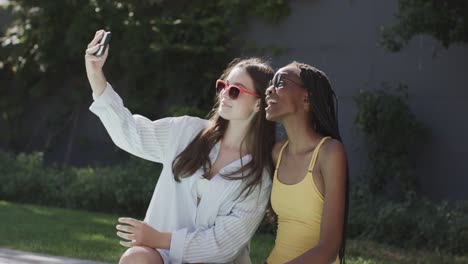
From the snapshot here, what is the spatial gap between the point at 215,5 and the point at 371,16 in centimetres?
258

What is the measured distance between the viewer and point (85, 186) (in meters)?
11.0

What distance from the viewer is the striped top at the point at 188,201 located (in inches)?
152

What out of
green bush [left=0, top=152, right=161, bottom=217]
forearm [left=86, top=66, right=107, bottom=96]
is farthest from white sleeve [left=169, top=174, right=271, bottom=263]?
green bush [left=0, top=152, right=161, bottom=217]

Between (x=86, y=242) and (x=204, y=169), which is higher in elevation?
(x=204, y=169)

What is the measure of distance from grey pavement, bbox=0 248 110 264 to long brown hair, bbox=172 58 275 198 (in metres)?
2.97

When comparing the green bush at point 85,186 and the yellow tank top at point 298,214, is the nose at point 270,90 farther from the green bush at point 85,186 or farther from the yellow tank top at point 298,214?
the green bush at point 85,186

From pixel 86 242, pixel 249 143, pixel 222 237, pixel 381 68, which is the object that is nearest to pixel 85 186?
pixel 86 242

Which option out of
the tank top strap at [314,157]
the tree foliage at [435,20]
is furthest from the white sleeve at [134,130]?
the tree foliage at [435,20]

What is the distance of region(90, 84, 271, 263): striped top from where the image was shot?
152 inches

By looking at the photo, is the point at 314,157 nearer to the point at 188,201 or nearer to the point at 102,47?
the point at 188,201

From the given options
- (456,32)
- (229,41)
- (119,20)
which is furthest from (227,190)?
(119,20)

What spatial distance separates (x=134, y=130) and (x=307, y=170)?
0.88 m

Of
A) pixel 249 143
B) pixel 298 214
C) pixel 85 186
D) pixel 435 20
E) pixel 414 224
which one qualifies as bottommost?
pixel 85 186

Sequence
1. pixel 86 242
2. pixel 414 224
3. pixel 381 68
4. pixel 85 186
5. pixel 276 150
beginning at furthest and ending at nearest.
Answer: pixel 85 186 < pixel 381 68 < pixel 414 224 < pixel 86 242 < pixel 276 150
